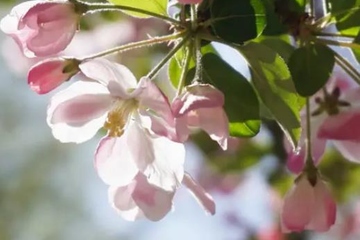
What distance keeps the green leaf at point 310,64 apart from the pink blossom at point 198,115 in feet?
0.39

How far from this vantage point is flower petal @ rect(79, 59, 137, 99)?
0.74 metres

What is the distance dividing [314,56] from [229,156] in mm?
1008

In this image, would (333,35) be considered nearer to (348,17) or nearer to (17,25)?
(348,17)

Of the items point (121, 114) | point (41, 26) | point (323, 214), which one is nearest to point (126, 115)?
point (121, 114)

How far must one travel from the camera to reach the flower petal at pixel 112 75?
74 cm

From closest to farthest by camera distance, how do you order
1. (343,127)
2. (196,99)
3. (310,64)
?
(196,99) → (310,64) → (343,127)

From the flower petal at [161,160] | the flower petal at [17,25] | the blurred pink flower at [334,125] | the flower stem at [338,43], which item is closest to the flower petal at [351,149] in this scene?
the blurred pink flower at [334,125]

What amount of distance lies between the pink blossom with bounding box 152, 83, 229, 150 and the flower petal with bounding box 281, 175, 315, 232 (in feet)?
0.60

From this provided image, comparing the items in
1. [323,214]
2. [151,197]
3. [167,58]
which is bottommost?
[323,214]

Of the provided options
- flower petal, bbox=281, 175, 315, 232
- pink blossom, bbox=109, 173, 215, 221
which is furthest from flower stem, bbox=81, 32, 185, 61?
flower petal, bbox=281, 175, 315, 232

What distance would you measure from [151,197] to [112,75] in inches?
4.3

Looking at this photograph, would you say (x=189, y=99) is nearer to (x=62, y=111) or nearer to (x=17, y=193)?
(x=62, y=111)

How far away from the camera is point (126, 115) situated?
0.81m

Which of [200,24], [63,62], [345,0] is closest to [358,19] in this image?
[345,0]
